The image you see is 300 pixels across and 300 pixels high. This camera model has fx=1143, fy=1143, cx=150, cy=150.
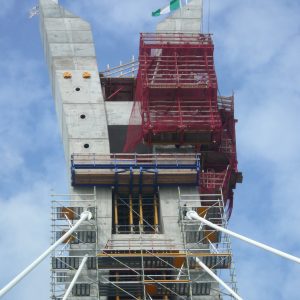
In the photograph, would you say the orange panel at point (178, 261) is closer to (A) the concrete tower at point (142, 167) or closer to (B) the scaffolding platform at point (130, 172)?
(A) the concrete tower at point (142, 167)

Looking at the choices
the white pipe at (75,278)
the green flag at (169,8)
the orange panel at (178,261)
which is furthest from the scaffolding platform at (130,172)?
the green flag at (169,8)

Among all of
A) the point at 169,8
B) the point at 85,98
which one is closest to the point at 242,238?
the point at 85,98

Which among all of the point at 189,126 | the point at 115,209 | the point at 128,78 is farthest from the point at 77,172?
the point at 128,78

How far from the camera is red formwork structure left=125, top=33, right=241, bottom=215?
81562mm

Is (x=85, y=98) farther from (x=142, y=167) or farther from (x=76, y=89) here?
(x=142, y=167)

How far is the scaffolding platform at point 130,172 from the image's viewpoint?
79.0 meters

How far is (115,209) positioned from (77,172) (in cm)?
386

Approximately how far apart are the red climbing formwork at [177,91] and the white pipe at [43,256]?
9.65 m

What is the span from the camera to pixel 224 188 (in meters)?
82.9

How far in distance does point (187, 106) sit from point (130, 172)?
23.6 ft

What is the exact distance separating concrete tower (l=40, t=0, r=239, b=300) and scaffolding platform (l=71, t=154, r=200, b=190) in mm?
70

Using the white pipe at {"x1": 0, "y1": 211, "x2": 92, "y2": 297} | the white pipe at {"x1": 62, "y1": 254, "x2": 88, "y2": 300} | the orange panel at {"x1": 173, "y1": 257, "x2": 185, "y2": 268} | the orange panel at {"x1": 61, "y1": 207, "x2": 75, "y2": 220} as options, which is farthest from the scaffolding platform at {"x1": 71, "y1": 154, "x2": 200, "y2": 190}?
the white pipe at {"x1": 62, "y1": 254, "x2": 88, "y2": 300}

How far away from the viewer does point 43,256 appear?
2611 inches

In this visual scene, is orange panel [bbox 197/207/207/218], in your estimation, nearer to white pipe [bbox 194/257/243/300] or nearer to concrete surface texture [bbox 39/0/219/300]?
concrete surface texture [bbox 39/0/219/300]
